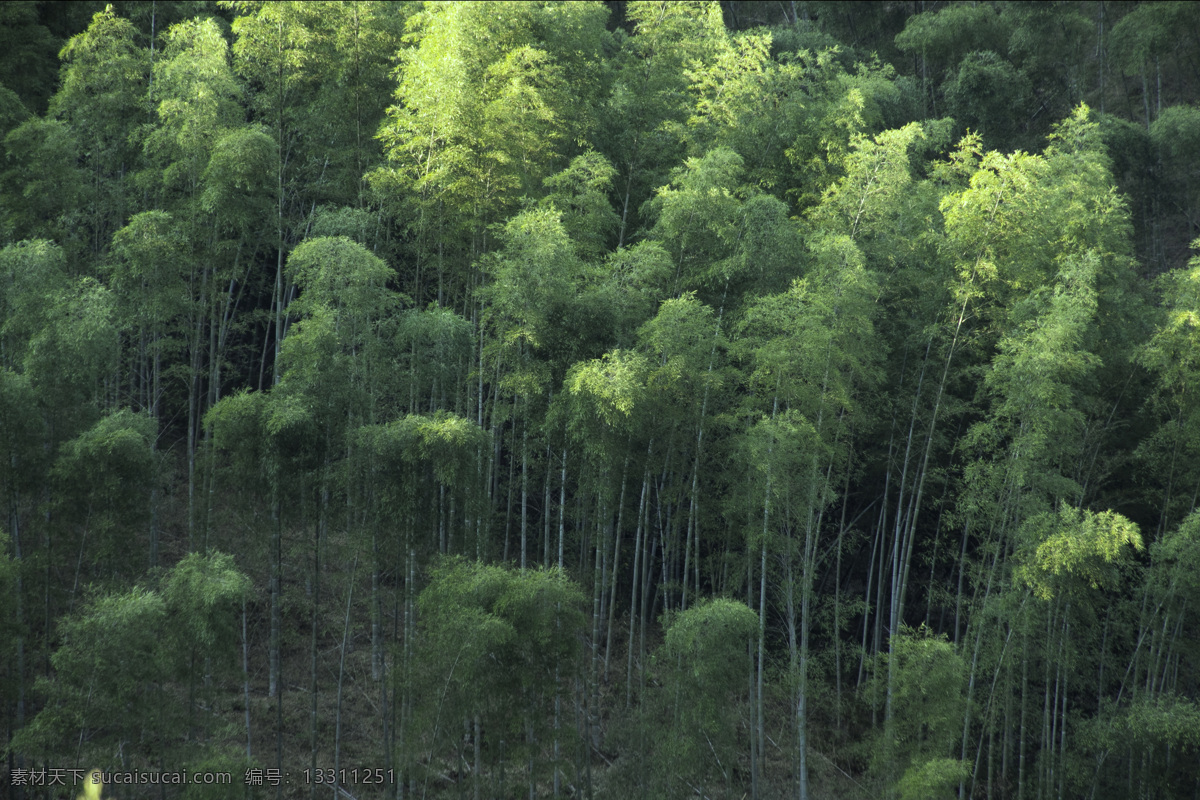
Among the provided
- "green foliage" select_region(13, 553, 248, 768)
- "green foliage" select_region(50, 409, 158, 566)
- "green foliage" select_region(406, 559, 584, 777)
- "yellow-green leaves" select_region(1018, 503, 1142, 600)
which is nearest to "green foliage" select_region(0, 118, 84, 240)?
"green foliage" select_region(50, 409, 158, 566)

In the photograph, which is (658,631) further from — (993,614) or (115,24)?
(115,24)

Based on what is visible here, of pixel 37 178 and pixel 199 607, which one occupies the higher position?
pixel 37 178

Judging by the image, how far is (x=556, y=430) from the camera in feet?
35.8

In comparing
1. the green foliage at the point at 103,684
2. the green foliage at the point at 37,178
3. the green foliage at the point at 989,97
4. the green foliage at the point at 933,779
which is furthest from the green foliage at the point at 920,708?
the green foliage at the point at 989,97

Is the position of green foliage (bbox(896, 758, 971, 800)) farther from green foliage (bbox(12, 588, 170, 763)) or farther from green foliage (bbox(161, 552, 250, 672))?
green foliage (bbox(12, 588, 170, 763))

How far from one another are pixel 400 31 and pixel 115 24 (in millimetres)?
3822

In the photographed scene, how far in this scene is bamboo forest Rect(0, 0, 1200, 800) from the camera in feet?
30.6

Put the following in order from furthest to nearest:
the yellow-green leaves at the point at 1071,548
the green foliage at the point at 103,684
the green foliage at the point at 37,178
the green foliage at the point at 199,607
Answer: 1. the green foliage at the point at 37,178
2. the yellow-green leaves at the point at 1071,548
3. the green foliage at the point at 199,607
4. the green foliage at the point at 103,684

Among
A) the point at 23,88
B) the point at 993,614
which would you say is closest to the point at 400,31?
the point at 23,88

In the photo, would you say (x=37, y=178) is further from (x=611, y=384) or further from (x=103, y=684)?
(x=611, y=384)

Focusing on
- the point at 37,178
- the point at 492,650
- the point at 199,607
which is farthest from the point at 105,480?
the point at 37,178

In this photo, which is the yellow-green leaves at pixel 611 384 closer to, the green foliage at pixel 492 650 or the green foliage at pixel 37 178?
the green foliage at pixel 492 650

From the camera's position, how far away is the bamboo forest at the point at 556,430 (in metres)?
9.33

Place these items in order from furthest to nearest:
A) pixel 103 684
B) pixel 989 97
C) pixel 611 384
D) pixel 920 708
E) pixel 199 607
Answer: pixel 989 97, pixel 920 708, pixel 611 384, pixel 199 607, pixel 103 684
